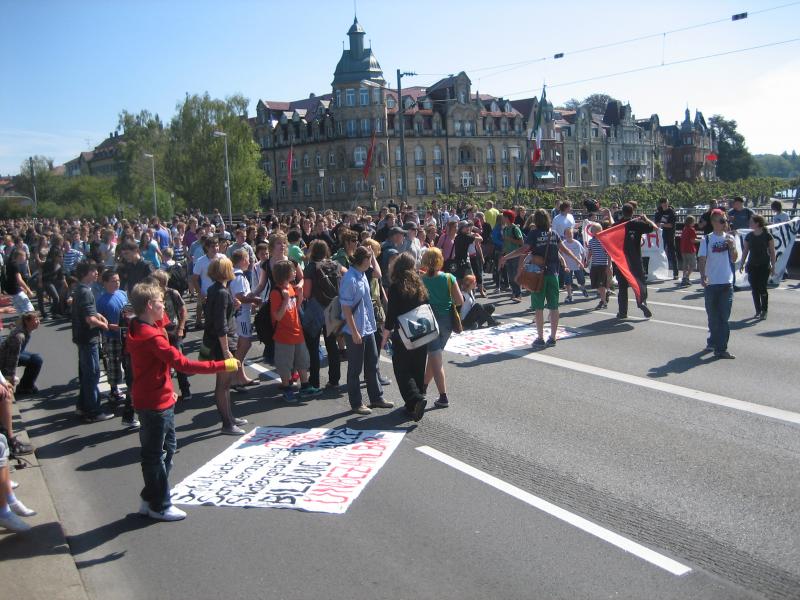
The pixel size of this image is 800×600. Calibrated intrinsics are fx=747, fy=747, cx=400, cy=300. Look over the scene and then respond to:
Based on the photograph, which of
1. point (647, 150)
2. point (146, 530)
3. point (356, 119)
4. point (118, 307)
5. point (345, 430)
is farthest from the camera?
point (647, 150)

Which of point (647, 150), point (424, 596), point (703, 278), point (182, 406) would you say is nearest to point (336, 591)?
Answer: point (424, 596)

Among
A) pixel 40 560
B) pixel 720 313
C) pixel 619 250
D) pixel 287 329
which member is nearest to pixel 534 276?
pixel 720 313

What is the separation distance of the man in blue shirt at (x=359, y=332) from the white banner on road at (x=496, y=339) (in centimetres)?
279

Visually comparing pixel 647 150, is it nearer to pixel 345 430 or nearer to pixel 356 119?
pixel 356 119

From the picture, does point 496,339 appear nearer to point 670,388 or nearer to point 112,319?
point 670,388

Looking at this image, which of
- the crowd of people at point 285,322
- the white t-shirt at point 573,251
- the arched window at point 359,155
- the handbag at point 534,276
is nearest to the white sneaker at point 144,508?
the crowd of people at point 285,322

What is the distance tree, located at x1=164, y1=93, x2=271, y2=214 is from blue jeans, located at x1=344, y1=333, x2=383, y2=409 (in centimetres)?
6330

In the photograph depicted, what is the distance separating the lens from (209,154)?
68.8 m

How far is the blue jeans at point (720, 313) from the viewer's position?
10.0m

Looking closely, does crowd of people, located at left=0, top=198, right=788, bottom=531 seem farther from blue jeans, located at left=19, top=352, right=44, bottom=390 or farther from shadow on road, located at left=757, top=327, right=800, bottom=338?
shadow on road, located at left=757, top=327, right=800, bottom=338

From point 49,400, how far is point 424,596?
7090mm

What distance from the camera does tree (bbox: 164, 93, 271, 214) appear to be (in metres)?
68.2

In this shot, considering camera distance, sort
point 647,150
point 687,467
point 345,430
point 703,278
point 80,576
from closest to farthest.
A: point 80,576
point 687,467
point 345,430
point 703,278
point 647,150

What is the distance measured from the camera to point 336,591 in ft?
14.5
